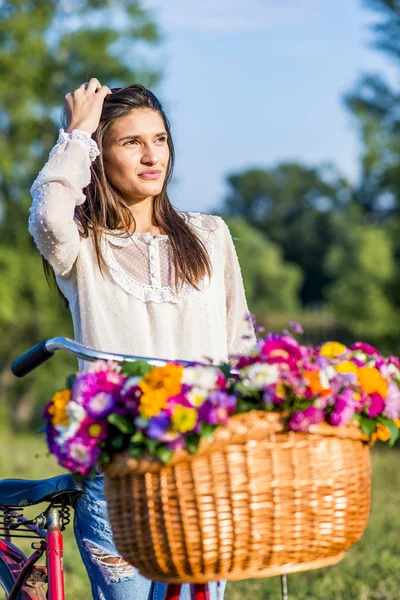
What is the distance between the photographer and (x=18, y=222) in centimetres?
2034

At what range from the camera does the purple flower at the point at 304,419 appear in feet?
6.59

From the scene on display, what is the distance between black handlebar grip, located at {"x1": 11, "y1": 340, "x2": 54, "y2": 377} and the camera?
96.6 inches

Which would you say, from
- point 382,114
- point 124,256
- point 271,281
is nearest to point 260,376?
point 124,256

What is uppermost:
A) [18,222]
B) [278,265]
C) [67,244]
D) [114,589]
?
[67,244]

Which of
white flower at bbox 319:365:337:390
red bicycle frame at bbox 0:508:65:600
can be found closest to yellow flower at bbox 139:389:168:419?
white flower at bbox 319:365:337:390

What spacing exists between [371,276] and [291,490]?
2236 centimetres

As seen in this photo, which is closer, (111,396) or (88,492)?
(111,396)

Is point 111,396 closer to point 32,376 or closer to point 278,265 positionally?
point 32,376

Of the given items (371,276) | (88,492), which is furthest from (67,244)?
(371,276)

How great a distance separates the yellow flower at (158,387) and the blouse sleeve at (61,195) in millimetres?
739

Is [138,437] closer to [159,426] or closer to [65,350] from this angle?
[159,426]

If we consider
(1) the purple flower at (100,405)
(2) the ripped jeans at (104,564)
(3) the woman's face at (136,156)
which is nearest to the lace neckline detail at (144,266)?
(3) the woman's face at (136,156)

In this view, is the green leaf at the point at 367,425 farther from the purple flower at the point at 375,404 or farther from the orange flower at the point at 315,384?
the orange flower at the point at 315,384

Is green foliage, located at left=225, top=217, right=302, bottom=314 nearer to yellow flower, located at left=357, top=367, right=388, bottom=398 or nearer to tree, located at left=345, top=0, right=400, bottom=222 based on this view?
tree, located at left=345, top=0, right=400, bottom=222
